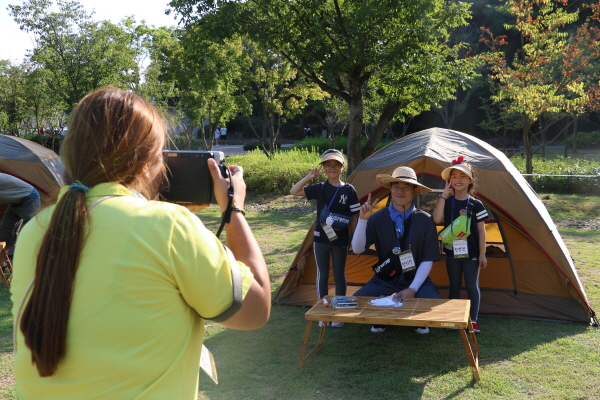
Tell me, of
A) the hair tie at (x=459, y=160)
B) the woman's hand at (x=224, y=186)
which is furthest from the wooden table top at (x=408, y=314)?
the woman's hand at (x=224, y=186)

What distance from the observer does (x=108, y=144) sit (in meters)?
1.21

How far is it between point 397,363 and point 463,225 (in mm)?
1377

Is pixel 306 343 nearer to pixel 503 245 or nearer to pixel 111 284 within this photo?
pixel 503 245

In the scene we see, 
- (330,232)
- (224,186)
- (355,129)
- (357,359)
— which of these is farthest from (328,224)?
(355,129)

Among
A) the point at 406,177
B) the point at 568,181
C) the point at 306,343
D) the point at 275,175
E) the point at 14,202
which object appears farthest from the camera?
the point at 275,175

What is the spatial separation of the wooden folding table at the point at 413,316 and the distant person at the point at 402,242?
0.33 meters

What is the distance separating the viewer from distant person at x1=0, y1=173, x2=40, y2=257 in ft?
21.1

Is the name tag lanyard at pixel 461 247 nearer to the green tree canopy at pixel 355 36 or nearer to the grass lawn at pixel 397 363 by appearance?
the grass lawn at pixel 397 363

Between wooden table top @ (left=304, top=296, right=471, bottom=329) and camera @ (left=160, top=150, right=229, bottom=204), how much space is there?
8.41 ft

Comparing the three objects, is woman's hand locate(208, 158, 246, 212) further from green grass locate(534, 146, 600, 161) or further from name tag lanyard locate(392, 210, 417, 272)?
green grass locate(534, 146, 600, 161)

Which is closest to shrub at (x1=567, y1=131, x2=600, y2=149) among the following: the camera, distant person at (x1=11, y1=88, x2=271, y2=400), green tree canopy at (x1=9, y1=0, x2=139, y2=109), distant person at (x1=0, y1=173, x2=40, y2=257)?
green tree canopy at (x1=9, y1=0, x2=139, y2=109)

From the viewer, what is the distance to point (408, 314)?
4023mm

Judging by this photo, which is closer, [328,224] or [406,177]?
[406,177]

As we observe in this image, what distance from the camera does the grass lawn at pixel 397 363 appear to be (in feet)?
12.7
